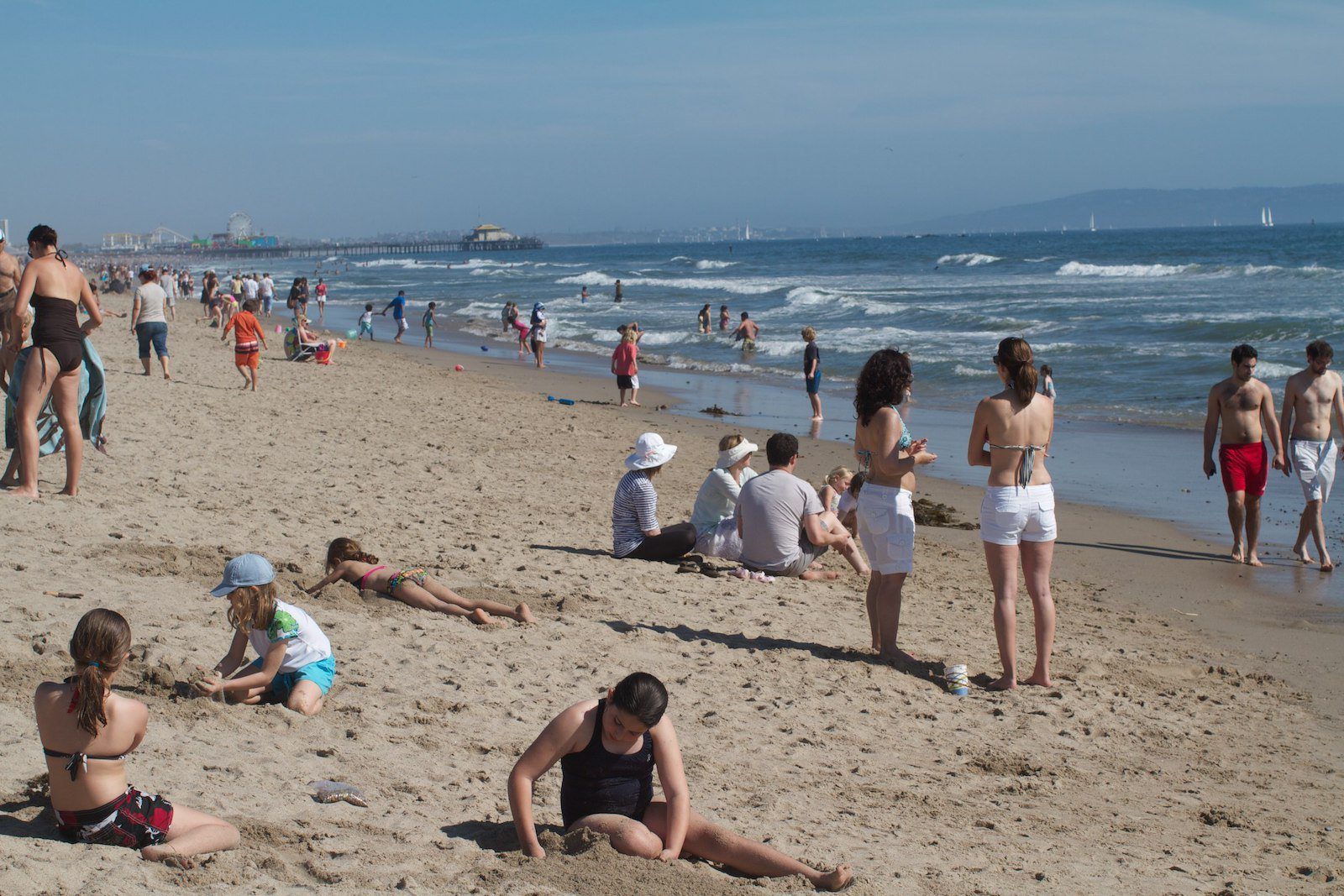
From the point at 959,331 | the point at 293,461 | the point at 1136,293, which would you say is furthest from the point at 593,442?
the point at 1136,293

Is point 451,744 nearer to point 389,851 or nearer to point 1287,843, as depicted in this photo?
point 389,851

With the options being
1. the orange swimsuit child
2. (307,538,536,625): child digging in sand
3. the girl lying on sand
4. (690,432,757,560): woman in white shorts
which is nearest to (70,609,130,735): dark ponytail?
the girl lying on sand

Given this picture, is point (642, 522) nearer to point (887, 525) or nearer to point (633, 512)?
point (633, 512)

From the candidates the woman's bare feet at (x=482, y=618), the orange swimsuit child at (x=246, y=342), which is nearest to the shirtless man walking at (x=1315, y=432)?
the woman's bare feet at (x=482, y=618)

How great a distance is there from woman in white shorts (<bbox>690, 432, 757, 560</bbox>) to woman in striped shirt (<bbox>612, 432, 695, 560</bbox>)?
0.18 m

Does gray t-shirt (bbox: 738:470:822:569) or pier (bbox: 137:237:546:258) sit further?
pier (bbox: 137:237:546:258)

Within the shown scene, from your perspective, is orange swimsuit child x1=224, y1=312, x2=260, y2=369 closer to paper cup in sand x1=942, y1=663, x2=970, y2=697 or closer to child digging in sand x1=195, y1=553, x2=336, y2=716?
child digging in sand x1=195, y1=553, x2=336, y2=716

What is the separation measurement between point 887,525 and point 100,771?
371cm

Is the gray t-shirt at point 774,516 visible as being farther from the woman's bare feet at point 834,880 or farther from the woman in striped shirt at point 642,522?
the woman's bare feet at point 834,880

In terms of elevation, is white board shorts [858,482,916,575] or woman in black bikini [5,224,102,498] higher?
woman in black bikini [5,224,102,498]

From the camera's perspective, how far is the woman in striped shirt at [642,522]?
26.7 feet

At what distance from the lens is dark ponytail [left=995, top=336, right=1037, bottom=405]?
5.71 metres

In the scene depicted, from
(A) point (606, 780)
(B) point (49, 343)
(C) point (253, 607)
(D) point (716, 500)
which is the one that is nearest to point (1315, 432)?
(D) point (716, 500)

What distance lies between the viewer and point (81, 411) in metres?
8.23
